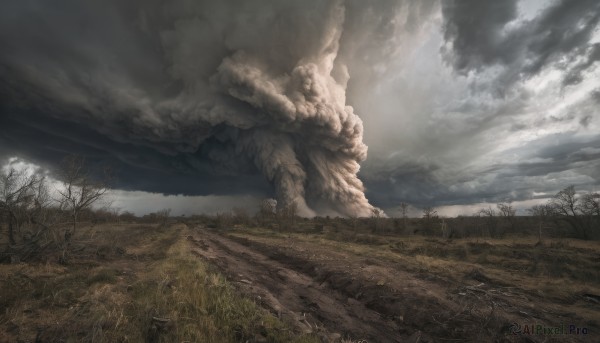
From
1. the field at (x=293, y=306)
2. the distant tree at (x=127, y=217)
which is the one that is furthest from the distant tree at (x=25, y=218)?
the distant tree at (x=127, y=217)

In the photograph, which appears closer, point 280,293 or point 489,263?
point 280,293

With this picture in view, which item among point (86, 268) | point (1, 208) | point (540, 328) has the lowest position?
point (86, 268)

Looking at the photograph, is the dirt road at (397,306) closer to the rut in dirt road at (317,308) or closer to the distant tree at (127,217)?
the rut in dirt road at (317,308)

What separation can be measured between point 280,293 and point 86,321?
7184mm

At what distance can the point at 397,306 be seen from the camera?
10.5 metres

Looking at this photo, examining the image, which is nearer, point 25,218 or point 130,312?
point 130,312

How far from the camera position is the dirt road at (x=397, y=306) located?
8258mm

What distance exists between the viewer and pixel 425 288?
39.6 feet

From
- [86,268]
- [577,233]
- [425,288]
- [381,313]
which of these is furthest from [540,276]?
[577,233]

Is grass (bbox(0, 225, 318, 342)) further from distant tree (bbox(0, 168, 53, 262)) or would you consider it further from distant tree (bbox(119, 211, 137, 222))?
distant tree (bbox(119, 211, 137, 222))

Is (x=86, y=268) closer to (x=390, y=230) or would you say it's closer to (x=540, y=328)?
(x=540, y=328)

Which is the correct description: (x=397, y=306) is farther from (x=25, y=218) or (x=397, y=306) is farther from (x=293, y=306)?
(x=25, y=218)

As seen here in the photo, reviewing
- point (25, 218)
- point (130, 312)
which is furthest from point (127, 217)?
point (130, 312)

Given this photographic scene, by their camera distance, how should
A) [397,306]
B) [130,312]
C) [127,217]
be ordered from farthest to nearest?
[127,217], [397,306], [130,312]
